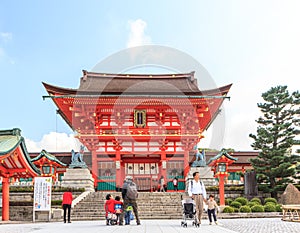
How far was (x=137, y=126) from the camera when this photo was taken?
3281cm

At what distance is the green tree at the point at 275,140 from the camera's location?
88.9 feet

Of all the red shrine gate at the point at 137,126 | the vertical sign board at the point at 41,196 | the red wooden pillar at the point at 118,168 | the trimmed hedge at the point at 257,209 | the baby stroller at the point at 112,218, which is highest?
the red shrine gate at the point at 137,126

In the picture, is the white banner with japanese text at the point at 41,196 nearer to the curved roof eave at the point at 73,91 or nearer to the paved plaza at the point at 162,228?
the paved plaza at the point at 162,228

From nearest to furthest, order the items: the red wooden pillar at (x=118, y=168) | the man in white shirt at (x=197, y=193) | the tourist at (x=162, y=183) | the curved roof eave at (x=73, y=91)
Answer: the man in white shirt at (x=197, y=193), the tourist at (x=162, y=183), the curved roof eave at (x=73, y=91), the red wooden pillar at (x=118, y=168)

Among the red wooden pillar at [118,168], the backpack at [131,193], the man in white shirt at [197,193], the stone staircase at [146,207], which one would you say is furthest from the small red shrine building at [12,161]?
the red wooden pillar at [118,168]

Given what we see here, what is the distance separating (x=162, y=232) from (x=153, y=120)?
23105 millimetres

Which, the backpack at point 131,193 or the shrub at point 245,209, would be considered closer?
the backpack at point 131,193

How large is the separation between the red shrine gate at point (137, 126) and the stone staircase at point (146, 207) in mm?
6831

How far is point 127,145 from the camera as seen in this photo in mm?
33312

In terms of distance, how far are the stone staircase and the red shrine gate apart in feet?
22.4

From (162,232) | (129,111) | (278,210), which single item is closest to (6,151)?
(162,232)

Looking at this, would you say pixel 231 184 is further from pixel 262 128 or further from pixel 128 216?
pixel 128 216

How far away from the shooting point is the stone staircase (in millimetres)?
20428

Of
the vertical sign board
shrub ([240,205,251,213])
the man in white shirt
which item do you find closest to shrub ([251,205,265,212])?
shrub ([240,205,251,213])
